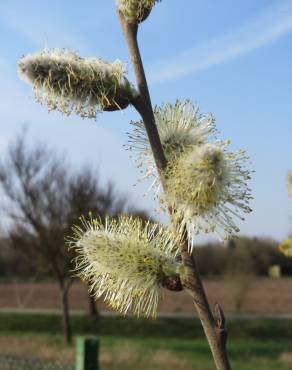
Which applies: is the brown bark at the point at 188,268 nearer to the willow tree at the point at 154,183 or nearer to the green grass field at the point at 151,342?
the willow tree at the point at 154,183

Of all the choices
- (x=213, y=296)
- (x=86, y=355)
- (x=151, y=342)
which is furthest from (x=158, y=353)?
(x=86, y=355)

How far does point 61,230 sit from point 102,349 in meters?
4.99

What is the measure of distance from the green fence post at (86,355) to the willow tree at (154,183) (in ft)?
9.64

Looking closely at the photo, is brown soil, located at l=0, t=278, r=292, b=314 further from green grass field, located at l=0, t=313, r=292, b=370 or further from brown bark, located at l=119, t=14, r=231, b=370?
brown bark, located at l=119, t=14, r=231, b=370

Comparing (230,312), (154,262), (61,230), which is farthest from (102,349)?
(154,262)

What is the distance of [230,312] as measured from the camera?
2212cm

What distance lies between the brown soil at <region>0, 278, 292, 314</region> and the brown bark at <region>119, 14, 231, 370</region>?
64.8 ft

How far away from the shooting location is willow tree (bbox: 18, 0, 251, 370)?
1271 mm

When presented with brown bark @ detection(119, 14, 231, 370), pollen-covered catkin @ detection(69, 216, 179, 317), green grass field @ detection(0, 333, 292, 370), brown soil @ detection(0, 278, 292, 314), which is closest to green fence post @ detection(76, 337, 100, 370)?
pollen-covered catkin @ detection(69, 216, 179, 317)

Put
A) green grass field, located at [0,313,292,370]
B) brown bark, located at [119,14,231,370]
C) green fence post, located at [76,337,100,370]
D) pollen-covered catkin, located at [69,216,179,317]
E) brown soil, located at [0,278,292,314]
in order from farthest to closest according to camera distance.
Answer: brown soil, located at [0,278,292,314] → green grass field, located at [0,313,292,370] → green fence post, located at [76,337,100,370] → pollen-covered catkin, located at [69,216,179,317] → brown bark, located at [119,14,231,370]

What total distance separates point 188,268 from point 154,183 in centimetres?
25

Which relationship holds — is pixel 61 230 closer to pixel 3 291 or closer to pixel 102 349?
pixel 102 349

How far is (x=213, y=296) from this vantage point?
22.0 m

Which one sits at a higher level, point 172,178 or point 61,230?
point 172,178
